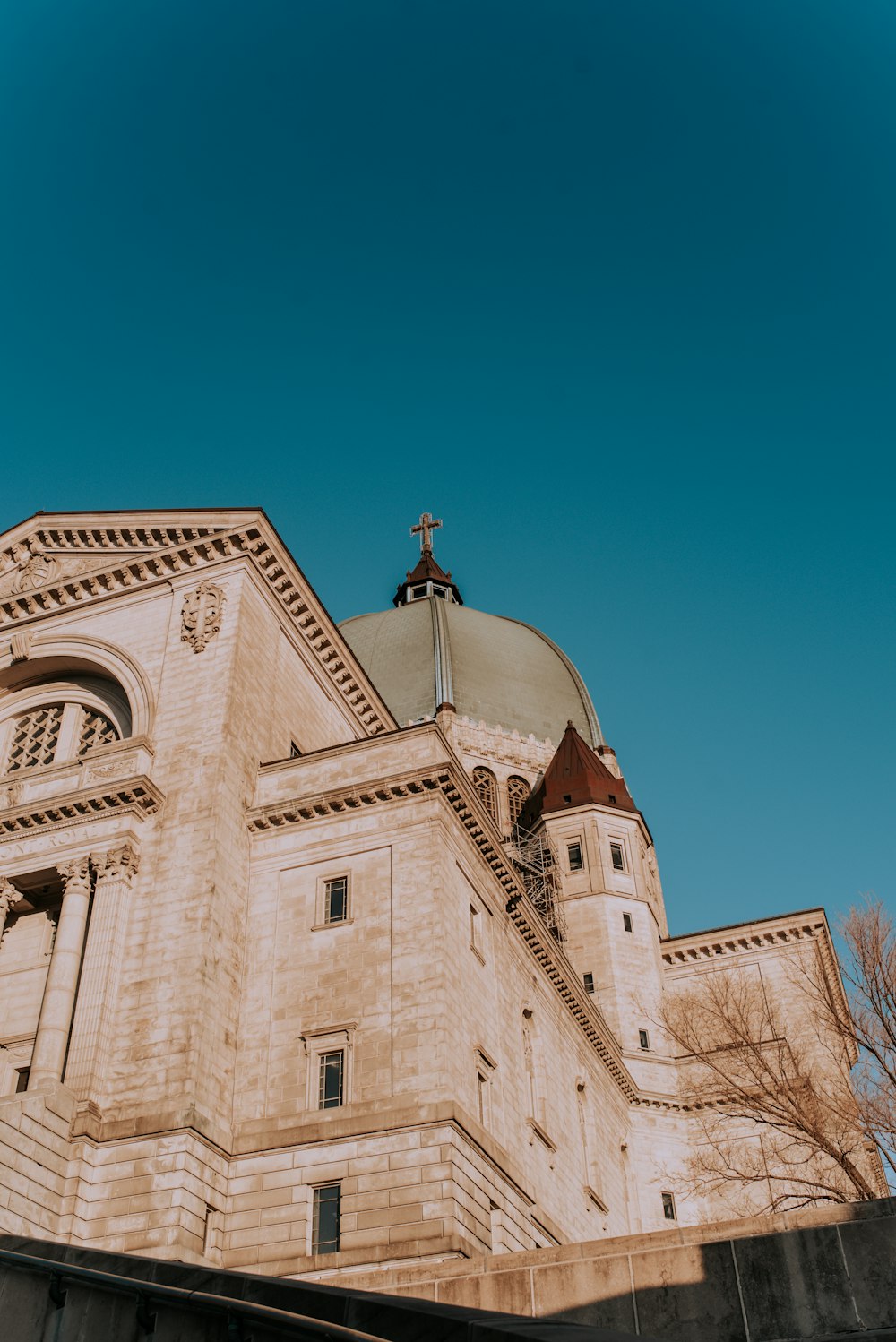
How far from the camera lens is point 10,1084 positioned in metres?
29.4

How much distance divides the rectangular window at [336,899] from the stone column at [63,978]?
233 inches

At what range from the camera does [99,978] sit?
29172 millimetres

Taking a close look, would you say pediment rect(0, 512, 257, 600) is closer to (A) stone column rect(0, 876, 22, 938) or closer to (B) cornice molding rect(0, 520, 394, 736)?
(B) cornice molding rect(0, 520, 394, 736)

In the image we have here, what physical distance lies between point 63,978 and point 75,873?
Result: 119 inches

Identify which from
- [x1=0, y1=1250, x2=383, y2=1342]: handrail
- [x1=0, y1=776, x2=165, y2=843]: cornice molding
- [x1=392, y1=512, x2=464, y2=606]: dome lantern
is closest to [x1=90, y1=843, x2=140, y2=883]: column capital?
[x1=0, y1=776, x2=165, y2=843]: cornice molding

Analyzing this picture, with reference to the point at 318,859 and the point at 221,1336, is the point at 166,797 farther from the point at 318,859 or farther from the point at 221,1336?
the point at 221,1336

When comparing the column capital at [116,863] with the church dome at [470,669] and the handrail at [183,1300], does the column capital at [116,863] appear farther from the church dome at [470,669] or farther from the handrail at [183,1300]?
the church dome at [470,669]

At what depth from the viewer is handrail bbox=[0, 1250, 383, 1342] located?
9742 millimetres

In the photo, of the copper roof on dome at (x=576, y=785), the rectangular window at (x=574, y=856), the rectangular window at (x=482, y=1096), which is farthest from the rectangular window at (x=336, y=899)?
the copper roof on dome at (x=576, y=785)

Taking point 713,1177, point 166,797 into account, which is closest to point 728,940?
point 713,1177

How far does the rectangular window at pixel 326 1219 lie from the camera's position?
2648cm

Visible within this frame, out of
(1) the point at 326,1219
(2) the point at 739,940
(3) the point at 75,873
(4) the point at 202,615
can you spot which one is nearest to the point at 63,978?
(3) the point at 75,873

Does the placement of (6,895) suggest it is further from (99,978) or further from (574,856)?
(574,856)

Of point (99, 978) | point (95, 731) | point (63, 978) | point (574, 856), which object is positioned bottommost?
point (99, 978)
